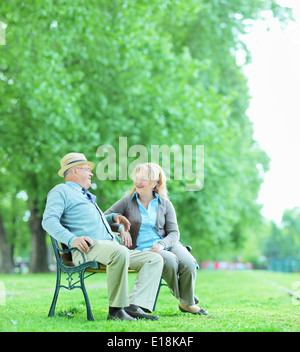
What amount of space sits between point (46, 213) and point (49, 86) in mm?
10982

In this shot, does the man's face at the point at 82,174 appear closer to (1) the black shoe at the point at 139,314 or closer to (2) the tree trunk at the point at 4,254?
(1) the black shoe at the point at 139,314

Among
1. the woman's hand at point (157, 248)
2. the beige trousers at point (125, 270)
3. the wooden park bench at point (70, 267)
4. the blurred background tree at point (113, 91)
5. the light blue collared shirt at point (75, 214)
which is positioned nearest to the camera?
the beige trousers at point (125, 270)

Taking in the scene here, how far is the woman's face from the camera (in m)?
5.86

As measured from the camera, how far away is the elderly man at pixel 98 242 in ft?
16.5

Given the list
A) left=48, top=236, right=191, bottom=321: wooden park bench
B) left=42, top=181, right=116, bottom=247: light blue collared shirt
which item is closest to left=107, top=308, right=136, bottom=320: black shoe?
left=48, top=236, right=191, bottom=321: wooden park bench

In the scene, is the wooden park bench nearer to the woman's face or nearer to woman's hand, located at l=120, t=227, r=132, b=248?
woman's hand, located at l=120, t=227, r=132, b=248

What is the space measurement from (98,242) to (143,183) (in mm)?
928

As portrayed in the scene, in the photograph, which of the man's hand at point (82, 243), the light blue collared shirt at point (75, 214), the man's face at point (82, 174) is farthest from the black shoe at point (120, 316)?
the man's face at point (82, 174)

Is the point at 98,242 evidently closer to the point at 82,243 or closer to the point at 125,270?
the point at 82,243

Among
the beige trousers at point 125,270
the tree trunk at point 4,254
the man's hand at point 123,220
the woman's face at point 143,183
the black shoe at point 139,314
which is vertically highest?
the woman's face at point 143,183

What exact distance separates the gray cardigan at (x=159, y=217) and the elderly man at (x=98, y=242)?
6.5 inches

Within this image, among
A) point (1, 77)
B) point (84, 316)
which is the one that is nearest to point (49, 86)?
point (1, 77)

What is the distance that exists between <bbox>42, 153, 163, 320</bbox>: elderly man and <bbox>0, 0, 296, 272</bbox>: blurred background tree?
32.1ft

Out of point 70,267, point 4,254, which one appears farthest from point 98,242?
point 4,254
